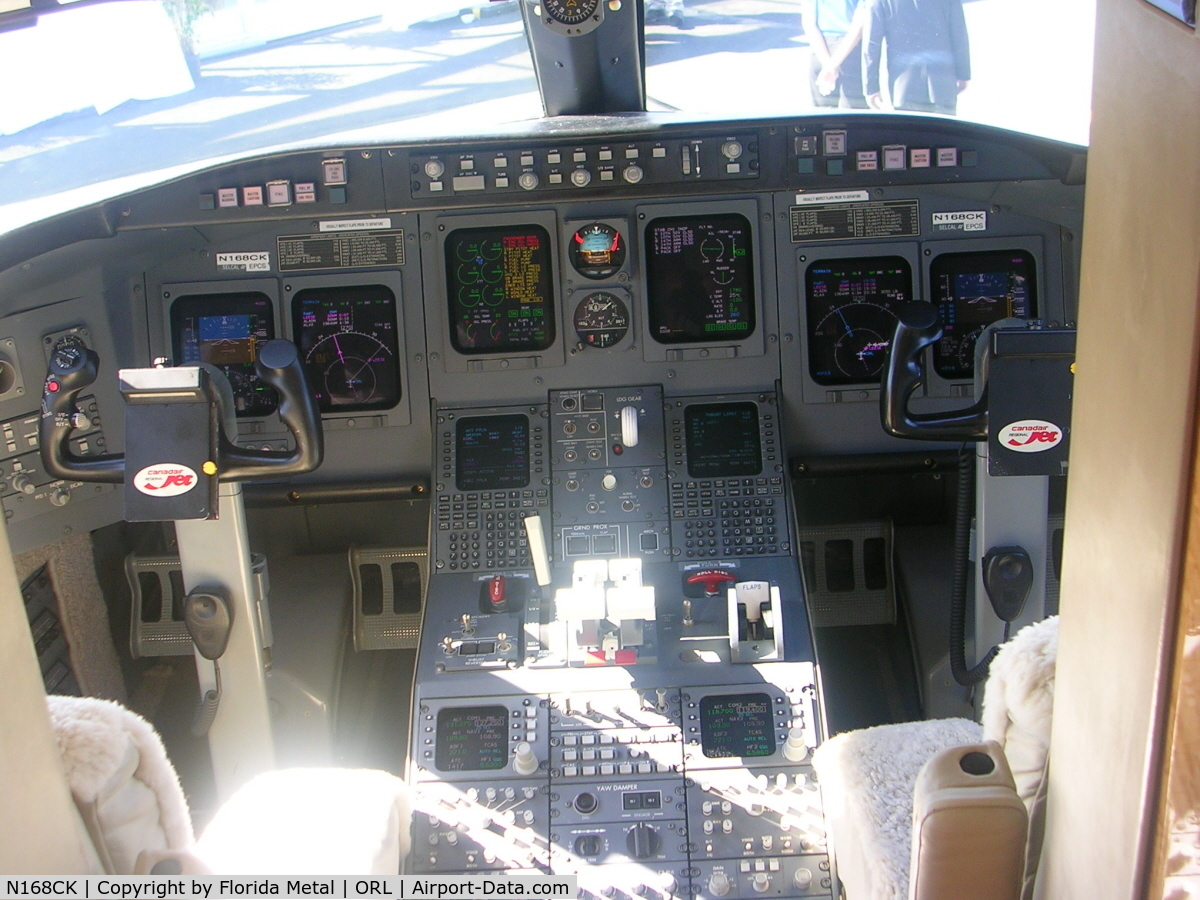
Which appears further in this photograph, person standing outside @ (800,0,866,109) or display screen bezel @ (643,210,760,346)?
person standing outside @ (800,0,866,109)

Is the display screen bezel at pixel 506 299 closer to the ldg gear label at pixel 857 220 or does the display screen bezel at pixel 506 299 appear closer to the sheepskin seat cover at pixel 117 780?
the ldg gear label at pixel 857 220

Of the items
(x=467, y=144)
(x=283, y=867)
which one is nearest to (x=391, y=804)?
(x=283, y=867)

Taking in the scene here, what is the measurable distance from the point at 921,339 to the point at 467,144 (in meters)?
1.23

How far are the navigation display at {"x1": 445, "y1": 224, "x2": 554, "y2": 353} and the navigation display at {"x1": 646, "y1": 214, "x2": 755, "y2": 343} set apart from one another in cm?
29

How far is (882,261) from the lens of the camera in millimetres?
2916

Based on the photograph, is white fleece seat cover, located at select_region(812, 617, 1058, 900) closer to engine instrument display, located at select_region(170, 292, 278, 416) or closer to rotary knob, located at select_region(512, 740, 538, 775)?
rotary knob, located at select_region(512, 740, 538, 775)

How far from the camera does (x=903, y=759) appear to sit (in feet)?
4.11

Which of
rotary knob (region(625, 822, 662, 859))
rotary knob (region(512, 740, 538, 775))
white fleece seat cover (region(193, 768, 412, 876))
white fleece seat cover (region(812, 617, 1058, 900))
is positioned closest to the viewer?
white fleece seat cover (region(812, 617, 1058, 900))

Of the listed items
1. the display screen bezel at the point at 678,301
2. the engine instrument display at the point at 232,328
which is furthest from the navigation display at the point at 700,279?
the engine instrument display at the point at 232,328

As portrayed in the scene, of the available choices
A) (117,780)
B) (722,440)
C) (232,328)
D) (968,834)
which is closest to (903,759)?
(968,834)

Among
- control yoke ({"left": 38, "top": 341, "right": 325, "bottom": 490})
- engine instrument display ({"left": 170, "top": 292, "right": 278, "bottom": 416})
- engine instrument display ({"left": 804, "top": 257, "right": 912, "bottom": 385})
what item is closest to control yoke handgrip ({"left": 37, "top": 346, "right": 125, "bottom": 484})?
control yoke ({"left": 38, "top": 341, "right": 325, "bottom": 490})

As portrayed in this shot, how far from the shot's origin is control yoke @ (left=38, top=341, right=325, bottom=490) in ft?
6.86

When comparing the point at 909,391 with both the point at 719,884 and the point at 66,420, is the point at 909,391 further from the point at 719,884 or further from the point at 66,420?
the point at 66,420

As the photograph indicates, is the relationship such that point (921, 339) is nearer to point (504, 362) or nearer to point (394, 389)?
point (504, 362)
